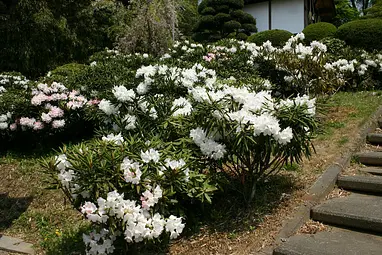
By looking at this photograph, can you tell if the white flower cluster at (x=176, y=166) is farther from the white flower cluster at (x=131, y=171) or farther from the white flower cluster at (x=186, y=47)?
the white flower cluster at (x=186, y=47)

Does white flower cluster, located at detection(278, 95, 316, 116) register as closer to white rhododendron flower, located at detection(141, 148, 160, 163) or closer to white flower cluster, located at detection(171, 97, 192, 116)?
white flower cluster, located at detection(171, 97, 192, 116)

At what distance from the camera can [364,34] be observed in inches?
419

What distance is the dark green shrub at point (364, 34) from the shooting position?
1053 cm

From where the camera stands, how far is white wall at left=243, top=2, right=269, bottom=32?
66.6ft

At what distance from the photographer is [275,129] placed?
3023 mm

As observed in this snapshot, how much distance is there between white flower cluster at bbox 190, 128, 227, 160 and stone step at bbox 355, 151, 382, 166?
2100 millimetres

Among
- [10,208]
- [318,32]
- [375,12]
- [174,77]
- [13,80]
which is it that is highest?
[375,12]

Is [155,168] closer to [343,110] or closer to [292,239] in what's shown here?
[292,239]

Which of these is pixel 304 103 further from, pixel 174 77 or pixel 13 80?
pixel 13 80

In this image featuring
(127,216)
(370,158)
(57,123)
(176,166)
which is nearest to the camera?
(127,216)

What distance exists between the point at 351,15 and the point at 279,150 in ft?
109

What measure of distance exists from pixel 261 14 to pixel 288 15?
1.48m

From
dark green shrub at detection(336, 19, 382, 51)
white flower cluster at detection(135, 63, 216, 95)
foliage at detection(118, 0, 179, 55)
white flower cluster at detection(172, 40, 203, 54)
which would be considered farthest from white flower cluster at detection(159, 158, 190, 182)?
dark green shrub at detection(336, 19, 382, 51)

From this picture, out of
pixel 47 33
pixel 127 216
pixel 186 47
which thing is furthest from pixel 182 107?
pixel 47 33
